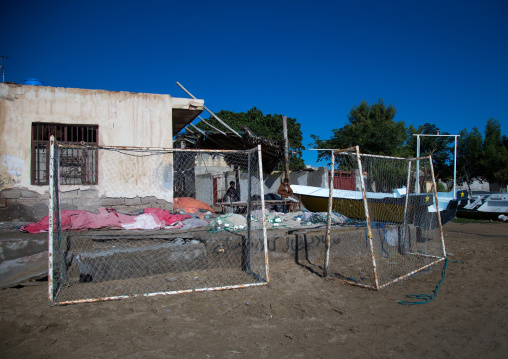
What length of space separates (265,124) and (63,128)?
2526cm

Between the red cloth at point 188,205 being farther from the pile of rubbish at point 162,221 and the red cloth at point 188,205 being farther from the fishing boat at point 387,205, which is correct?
the fishing boat at point 387,205

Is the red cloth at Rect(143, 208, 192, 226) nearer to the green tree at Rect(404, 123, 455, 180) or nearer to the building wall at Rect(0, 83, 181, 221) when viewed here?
the building wall at Rect(0, 83, 181, 221)

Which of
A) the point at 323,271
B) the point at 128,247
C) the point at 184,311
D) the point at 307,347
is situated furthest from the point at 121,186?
the point at 307,347

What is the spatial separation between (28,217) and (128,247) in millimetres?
3196

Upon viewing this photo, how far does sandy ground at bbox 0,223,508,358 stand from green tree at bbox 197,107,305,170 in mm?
25122

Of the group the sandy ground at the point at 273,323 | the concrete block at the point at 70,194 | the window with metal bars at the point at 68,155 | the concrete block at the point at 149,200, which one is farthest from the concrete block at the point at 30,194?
the sandy ground at the point at 273,323

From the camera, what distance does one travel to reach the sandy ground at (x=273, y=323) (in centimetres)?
315

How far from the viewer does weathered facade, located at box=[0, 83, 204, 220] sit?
710 centimetres

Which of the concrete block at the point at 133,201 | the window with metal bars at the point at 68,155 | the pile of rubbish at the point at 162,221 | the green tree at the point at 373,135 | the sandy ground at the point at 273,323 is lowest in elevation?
the sandy ground at the point at 273,323

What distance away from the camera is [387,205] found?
9.05 m

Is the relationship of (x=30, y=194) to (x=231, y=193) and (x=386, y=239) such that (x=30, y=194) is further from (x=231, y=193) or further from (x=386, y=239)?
(x=386, y=239)

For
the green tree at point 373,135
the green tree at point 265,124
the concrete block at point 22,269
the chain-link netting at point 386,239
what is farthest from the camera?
the green tree at point 265,124

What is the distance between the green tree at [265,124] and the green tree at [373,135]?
4391mm

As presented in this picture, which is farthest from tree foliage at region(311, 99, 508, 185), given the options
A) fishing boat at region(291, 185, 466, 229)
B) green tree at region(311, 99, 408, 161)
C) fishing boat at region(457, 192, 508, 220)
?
fishing boat at region(291, 185, 466, 229)
